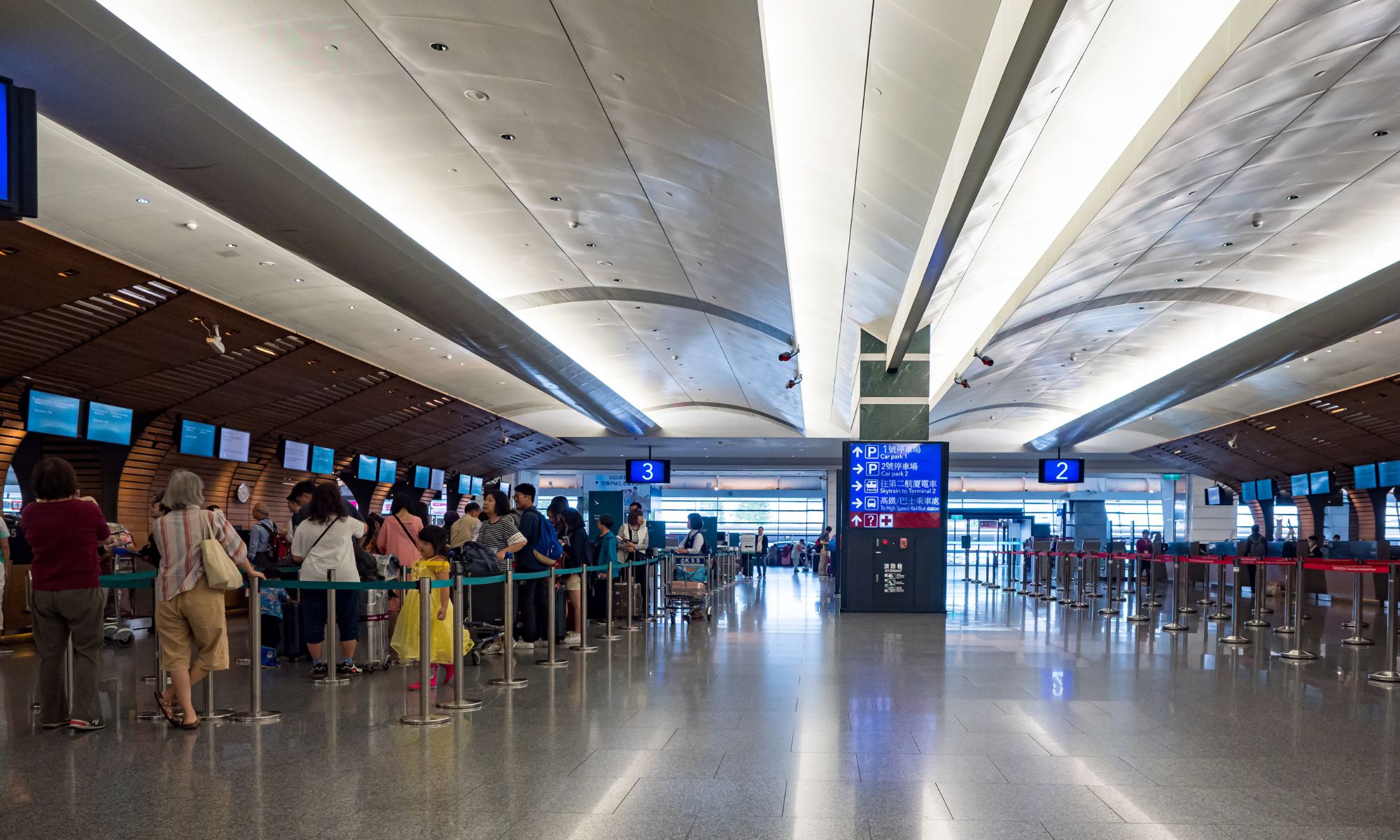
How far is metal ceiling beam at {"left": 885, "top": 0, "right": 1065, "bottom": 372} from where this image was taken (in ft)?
18.8

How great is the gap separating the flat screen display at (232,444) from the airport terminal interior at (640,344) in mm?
111

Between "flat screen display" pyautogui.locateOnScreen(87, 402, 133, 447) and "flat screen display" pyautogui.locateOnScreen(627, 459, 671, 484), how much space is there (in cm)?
1881

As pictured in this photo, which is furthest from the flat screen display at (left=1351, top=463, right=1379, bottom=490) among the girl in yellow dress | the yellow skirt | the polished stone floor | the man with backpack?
the yellow skirt

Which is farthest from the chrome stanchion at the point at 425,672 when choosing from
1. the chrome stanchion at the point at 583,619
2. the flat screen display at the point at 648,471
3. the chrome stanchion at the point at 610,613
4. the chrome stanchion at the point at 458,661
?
the flat screen display at the point at 648,471

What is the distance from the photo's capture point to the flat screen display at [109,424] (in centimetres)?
1444

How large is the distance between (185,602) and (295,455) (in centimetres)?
1540

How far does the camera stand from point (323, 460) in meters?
22.3

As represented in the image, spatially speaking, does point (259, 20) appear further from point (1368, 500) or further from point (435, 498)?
point (1368, 500)

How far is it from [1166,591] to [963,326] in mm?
10933

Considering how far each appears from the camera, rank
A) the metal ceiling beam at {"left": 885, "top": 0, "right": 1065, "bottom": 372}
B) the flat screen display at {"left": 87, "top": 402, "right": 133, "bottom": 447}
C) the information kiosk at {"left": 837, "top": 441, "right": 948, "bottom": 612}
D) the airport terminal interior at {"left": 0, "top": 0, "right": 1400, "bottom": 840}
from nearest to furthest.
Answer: the airport terminal interior at {"left": 0, "top": 0, "right": 1400, "bottom": 840} < the metal ceiling beam at {"left": 885, "top": 0, "right": 1065, "bottom": 372} < the flat screen display at {"left": 87, "top": 402, "right": 133, "bottom": 447} < the information kiosk at {"left": 837, "top": 441, "right": 948, "bottom": 612}

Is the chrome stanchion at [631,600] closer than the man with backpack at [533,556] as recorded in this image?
No

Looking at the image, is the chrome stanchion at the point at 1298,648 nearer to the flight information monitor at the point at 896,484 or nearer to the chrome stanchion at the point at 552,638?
the flight information monitor at the point at 896,484

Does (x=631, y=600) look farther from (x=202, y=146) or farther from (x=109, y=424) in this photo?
(x=109, y=424)

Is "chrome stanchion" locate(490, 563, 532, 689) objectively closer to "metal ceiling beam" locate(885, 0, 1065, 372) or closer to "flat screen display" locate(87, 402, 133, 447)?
"metal ceiling beam" locate(885, 0, 1065, 372)
